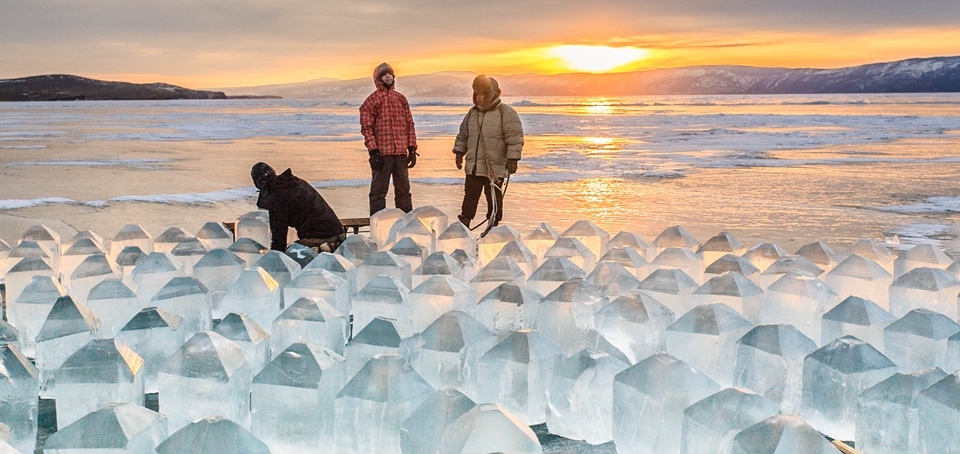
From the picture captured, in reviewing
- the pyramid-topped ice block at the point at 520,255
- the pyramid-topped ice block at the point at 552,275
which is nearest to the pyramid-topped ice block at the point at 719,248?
the pyramid-topped ice block at the point at 520,255

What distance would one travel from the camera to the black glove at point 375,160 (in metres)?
6.59

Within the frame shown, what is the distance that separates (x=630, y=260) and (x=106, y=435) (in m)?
2.51

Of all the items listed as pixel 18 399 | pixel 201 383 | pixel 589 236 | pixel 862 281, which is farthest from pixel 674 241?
pixel 18 399

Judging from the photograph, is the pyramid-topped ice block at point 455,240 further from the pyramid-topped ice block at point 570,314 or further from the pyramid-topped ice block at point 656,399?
the pyramid-topped ice block at point 656,399

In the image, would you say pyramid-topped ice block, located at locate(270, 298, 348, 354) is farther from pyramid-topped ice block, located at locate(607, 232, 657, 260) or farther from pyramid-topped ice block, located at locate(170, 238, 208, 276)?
pyramid-topped ice block, located at locate(607, 232, 657, 260)

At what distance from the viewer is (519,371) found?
235 centimetres

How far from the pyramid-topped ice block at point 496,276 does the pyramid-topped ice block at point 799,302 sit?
951 mm

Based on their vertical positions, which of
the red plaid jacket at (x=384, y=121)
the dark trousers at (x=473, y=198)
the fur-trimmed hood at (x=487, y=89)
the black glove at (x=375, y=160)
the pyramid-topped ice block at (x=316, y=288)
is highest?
the fur-trimmed hood at (x=487, y=89)

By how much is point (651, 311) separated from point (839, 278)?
3.81 ft

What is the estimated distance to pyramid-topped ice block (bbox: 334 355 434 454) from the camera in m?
2.07

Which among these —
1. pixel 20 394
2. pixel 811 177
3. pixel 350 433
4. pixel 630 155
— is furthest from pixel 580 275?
pixel 630 155

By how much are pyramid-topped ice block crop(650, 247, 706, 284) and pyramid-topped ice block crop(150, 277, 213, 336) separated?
192 cm

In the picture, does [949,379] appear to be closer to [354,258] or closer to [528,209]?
[354,258]

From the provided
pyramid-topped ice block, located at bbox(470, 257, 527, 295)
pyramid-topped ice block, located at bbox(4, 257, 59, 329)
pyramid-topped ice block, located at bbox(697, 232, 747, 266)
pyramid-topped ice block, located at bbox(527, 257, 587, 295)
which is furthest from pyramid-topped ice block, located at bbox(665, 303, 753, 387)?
pyramid-topped ice block, located at bbox(4, 257, 59, 329)
